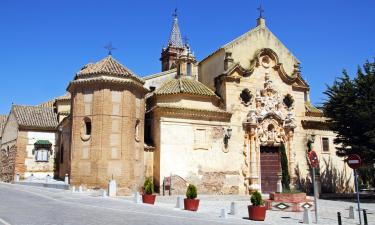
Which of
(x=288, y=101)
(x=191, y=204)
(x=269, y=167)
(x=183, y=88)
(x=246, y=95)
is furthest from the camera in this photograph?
(x=288, y=101)

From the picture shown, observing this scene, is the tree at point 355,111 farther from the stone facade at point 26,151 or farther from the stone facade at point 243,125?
the stone facade at point 26,151

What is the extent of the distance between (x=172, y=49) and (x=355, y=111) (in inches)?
1572

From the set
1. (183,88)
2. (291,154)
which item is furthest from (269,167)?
(183,88)

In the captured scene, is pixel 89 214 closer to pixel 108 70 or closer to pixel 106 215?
pixel 106 215

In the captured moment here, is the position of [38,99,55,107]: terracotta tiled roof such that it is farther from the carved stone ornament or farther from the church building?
→ the carved stone ornament

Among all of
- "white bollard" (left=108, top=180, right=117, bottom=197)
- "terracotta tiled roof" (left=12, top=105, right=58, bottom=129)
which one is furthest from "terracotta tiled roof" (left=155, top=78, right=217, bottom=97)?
"terracotta tiled roof" (left=12, top=105, right=58, bottom=129)

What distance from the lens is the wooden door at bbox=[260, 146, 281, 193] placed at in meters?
32.9

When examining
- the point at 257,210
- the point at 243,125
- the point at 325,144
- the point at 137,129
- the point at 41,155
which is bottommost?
the point at 257,210

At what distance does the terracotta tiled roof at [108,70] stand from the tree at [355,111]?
15298 mm

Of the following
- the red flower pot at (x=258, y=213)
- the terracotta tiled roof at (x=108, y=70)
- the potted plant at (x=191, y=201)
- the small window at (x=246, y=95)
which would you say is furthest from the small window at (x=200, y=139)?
the red flower pot at (x=258, y=213)

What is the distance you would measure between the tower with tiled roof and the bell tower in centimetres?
3431

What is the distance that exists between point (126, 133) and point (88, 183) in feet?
14.1

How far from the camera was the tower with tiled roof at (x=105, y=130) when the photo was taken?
27.2 metres

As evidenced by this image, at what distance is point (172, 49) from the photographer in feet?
210
